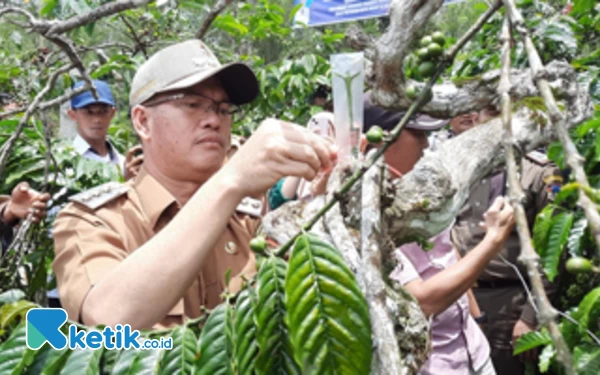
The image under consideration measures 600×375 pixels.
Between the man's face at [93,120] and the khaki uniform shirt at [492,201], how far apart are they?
219 cm

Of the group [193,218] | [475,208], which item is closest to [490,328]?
[475,208]

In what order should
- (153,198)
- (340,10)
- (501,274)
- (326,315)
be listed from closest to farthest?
(326,315) < (153,198) < (501,274) < (340,10)

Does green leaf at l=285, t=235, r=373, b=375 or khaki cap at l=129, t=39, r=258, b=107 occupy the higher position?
khaki cap at l=129, t=39, r=258, b=107

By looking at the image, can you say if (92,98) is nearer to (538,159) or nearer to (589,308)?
(538,159)

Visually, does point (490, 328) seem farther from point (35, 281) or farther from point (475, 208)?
point (35, 281)

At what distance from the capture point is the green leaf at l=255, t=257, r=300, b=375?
0.81 meters

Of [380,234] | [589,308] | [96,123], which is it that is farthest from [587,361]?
[96,123]

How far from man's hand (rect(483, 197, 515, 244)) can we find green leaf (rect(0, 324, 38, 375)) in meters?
1.61

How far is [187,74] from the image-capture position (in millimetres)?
1696

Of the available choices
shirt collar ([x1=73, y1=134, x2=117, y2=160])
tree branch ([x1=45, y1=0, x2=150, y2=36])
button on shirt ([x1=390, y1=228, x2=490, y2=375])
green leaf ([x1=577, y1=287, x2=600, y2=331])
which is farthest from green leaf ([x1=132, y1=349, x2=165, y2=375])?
shirt collar ([x1=73, y1=134, x2=117, y2=160])

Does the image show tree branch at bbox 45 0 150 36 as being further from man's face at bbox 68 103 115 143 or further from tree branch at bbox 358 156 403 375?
man's face at bbox 68 103 115 143

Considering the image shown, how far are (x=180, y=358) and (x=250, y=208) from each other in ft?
3.26

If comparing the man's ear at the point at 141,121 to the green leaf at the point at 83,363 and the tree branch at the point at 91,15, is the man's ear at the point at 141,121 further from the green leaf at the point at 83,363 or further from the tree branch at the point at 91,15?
the green leaf at the point at 83,363

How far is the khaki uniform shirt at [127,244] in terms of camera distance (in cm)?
136
